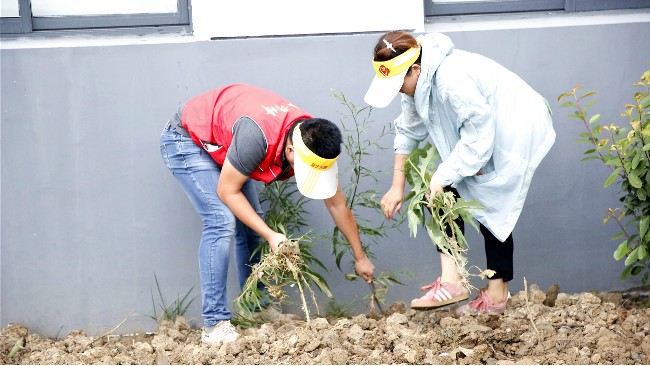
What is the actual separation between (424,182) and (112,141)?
160 centimetres

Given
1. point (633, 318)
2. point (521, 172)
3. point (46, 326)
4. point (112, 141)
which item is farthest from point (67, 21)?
point (633, 318)

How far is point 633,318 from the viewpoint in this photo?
14.4 ft

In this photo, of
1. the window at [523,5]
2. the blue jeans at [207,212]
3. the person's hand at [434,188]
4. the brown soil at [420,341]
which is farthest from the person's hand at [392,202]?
the window at [523,5]

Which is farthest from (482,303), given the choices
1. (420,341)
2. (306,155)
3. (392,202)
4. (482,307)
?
(306,155)

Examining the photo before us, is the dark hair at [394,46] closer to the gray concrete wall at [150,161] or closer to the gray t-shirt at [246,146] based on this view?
the gray t-shirt at [246,146]

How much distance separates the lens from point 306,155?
400 cm

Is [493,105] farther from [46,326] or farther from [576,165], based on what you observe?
[46,326]

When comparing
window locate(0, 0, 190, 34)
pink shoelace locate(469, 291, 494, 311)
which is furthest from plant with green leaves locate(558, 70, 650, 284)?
window locate(0, 0, 190, 34)

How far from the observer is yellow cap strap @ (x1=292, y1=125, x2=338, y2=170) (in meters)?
3.99

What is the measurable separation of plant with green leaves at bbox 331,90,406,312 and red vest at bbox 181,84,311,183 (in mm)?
555

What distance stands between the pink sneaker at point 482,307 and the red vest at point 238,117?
102cm

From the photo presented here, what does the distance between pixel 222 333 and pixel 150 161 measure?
1.00 m

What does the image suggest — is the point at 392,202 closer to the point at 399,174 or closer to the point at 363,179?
the point at 399,174

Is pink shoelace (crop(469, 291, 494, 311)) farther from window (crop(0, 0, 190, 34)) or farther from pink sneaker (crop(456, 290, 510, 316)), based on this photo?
window (crop(0, 0, 190, 34))
